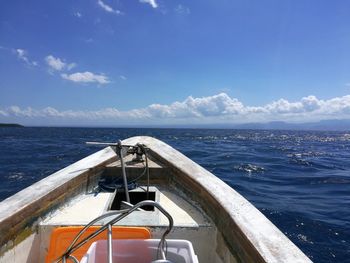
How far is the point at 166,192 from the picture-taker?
3.69m

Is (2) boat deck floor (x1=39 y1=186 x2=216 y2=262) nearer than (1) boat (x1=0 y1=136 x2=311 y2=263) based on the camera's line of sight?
No

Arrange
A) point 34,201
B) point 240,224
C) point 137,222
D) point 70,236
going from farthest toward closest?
1. point 137,222
2. point 34,201
3. point 70,236
4. point 240,224

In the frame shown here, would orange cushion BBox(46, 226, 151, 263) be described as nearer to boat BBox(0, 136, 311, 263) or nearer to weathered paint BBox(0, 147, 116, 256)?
boat BBox(0, 136, 311, 263)

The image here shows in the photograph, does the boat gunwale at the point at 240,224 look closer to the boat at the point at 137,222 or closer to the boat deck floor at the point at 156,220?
the boat at the point at 137,222

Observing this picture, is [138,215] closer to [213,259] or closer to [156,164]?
[213,259]

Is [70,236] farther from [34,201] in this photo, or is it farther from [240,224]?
[240,224]

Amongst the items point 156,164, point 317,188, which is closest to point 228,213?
point 156,164

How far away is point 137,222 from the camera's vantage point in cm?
251

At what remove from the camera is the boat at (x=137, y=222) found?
1562 millimetres

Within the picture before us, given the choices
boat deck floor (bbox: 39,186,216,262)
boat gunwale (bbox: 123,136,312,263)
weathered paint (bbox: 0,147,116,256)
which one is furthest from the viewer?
boat deck floor (bbox: 39,186,216,262)

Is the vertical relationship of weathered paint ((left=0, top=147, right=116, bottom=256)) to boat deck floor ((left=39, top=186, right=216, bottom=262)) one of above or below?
above

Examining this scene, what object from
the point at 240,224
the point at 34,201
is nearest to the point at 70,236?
the point at 34,201

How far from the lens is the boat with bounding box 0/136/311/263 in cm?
156

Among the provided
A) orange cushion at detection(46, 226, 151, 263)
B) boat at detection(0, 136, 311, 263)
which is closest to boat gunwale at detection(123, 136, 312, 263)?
boat at detection(0, 136, 311, 263)
